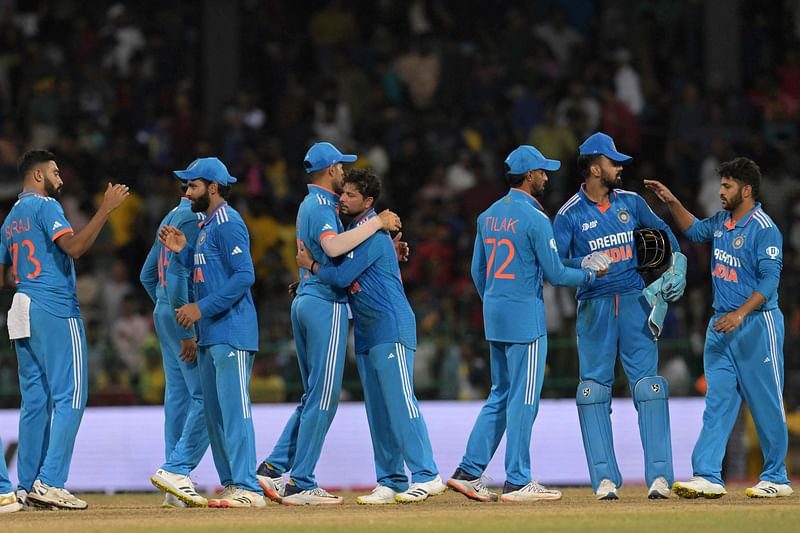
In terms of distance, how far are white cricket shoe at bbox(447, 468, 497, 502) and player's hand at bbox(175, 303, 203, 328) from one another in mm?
2274

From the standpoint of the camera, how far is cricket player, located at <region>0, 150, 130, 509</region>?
1137cm

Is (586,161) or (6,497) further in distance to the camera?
(586,161)

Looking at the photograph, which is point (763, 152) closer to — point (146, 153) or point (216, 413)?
point (146, 153)

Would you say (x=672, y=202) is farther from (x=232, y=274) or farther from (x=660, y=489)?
(x=232, y=274)

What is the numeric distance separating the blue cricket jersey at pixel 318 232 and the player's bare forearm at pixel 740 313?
9.44ft

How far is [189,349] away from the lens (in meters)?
11.8

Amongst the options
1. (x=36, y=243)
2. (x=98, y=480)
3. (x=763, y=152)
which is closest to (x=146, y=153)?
(x=98, y=480)

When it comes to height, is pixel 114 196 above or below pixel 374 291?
above

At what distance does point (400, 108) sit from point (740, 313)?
11125mm

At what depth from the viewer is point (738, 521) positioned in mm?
9984

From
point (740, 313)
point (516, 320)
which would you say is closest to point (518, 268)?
point (516, 320)

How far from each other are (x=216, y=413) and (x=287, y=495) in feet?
2.86

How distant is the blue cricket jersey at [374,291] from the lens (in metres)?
11.5

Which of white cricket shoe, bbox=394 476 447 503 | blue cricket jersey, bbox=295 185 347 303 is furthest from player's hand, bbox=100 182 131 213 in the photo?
white cricket shoe, bbox=394 476 447 503
